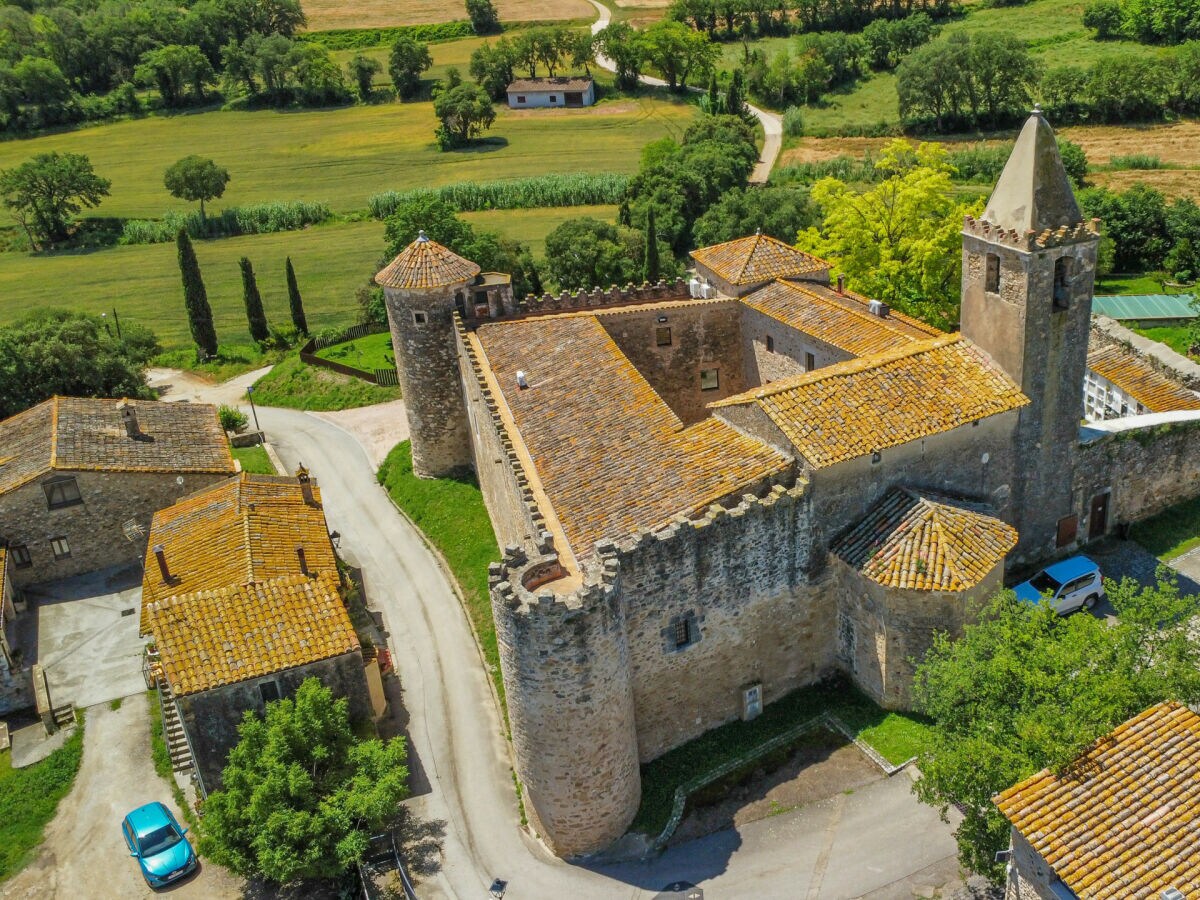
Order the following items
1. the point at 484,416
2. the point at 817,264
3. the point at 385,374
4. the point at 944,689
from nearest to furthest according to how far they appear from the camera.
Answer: the point at 944,689 → the point at 484,416 → the point at 817,264 → the point at 385,374

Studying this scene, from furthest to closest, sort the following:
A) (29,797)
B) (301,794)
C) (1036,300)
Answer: (29,797) < (1036,300) < (301,794)

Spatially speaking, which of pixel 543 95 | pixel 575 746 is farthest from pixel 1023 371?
pixel 543 95

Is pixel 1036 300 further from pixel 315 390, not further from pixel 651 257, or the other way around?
pixel 315 390

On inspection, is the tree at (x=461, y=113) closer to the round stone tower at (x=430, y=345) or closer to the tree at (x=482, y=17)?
the tree at (x=482, y=17)

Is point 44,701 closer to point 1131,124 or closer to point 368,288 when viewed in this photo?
point 368,288

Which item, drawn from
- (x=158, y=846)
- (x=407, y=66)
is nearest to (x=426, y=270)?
(x=158, y=846)

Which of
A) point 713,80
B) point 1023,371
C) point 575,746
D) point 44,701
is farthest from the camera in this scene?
point 713,80
